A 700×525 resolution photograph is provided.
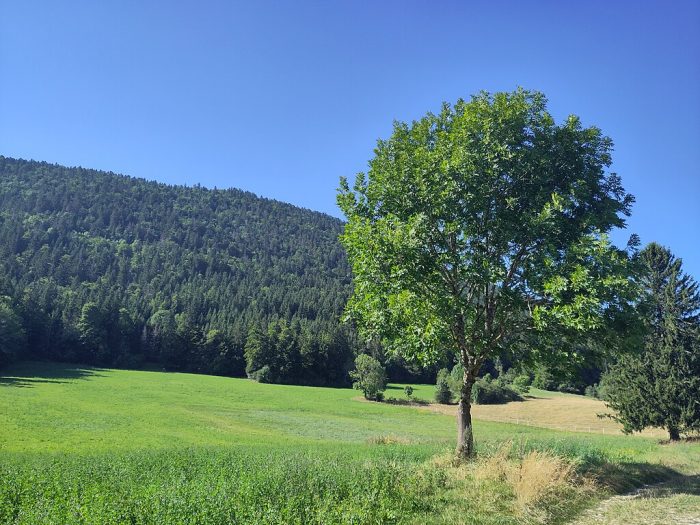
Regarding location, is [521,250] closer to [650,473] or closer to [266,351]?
[650,473]

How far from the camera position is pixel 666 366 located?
35531 mm

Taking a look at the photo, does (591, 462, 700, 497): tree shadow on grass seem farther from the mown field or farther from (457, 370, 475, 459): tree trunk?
(457, 370, 475, 459): tree trunk

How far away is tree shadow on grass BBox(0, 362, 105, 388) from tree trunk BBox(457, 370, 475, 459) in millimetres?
72191

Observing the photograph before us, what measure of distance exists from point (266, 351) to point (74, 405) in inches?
2775

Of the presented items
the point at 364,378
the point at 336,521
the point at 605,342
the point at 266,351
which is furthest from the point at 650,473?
the point at 266,351

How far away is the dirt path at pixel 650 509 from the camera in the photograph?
1072 centimetres

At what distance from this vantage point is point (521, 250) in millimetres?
15969

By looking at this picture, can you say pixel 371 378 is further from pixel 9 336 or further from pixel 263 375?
pixel 9 336

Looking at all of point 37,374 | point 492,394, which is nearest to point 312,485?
Answer: point 492,394

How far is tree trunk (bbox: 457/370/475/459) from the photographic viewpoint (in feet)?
55.8

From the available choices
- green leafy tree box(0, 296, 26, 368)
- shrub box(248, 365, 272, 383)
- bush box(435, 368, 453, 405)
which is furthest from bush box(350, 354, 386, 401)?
green leafy tree box(0, 296, 26, 368)

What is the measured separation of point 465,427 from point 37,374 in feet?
319

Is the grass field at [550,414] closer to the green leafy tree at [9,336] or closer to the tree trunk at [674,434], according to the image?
the tree trunk at [674,434]

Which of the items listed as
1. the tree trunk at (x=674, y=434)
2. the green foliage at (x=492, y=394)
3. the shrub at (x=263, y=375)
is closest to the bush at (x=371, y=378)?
the green foliage at (x=492, y=394)
